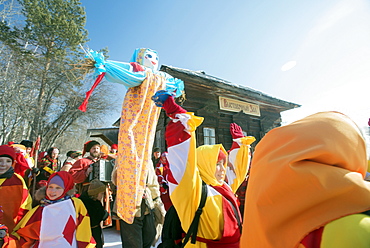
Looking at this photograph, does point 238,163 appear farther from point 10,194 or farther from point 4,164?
point 4,164

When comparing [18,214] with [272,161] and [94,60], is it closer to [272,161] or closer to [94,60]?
[94,60]

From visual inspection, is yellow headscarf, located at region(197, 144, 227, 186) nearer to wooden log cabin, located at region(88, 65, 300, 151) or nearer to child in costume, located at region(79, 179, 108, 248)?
child in costume, located at region(79, 179, 108, 248)

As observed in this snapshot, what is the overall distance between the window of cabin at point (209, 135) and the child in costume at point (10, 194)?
273 inches

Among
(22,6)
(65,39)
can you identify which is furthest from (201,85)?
(22,6)

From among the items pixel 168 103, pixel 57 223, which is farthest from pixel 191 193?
pixel 57 223

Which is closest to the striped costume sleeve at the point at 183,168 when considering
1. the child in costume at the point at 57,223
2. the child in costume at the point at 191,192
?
the child in costume at the point at 191,192

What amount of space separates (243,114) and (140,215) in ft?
28.2

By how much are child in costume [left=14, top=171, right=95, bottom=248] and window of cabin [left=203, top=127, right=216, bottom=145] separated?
6929 millimetres

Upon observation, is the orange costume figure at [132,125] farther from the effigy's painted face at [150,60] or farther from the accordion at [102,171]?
the effigy's painted face at [150,60]

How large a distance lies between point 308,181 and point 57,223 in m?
2.62

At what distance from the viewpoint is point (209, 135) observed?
→ 939 cm

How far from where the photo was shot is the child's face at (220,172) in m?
2.09

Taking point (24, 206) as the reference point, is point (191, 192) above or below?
above

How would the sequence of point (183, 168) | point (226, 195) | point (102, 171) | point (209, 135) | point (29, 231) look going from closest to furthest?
point (183, 168) → point (226, 195) → point (29, 231) → point (102, 171) → point (209, 135)
